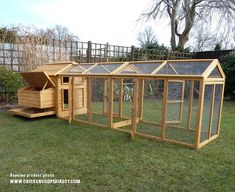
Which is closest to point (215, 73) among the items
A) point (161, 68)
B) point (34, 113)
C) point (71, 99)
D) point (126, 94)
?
point (161, 68)

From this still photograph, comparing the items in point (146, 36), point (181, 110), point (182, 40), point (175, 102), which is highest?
point (146, 36)

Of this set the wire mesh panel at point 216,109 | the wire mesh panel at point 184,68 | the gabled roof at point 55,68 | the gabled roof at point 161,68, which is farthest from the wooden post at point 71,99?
the wire mesh panel at point 216,109

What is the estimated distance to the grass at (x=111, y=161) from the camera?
272cm

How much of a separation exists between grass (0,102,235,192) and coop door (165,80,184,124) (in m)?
1.09

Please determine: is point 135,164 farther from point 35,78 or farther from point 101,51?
point 101,51

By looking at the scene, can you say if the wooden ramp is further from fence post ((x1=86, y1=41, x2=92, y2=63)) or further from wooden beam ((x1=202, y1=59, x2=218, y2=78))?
wooden beam ((x1=202, y1=59, x2=218, y2=78))

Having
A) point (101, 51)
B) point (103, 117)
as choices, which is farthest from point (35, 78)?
point (101, 51)

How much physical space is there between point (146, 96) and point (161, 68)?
2.50 metres

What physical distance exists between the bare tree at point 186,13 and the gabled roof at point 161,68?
9.54 m

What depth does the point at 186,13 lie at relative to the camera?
47.4ft

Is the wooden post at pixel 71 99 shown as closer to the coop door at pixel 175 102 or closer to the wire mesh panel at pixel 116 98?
the wire mesh panel at pixel 116 98

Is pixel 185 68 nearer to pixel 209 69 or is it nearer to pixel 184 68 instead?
pixel 184 68

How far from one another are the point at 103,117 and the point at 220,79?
317 centimetres

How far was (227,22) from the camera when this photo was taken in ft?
43.7
